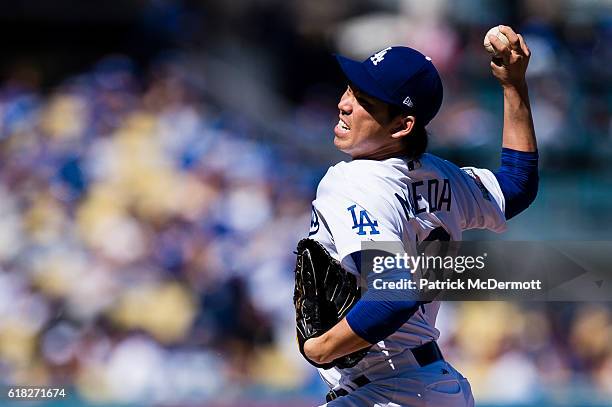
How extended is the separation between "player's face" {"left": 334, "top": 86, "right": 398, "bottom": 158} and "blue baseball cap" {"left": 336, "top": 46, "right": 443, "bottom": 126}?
1.6 inches

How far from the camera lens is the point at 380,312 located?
220 cm

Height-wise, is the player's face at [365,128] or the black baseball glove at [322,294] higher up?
the player's face at [365,128]

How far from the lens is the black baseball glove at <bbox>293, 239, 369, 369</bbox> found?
2.37 metres

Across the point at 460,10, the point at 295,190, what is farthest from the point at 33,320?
the point at 460,10

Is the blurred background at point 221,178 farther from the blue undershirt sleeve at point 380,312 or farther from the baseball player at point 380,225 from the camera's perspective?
the blue undershirt sleeve at point 380,312

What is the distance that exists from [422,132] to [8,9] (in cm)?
579

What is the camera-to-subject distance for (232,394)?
5695mm

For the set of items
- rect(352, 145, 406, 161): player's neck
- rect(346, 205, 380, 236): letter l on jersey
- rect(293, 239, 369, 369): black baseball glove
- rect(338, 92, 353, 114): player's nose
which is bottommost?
rect(293, 239, 369, 369): black baseball glove

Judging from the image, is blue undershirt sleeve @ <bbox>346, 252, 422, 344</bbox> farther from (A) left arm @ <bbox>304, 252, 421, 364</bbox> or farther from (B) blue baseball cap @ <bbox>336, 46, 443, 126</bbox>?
(B) blue baseball cap @ <bbox>336, 46, 443, 126</bbox>

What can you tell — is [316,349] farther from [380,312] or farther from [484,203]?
[484,203]

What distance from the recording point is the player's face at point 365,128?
8.09ft

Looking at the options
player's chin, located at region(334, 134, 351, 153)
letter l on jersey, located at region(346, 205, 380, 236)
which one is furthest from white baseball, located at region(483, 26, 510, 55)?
letter l on jersey, located at region(346, 205, 380, 236)

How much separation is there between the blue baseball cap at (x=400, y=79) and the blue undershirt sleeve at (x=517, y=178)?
38cm

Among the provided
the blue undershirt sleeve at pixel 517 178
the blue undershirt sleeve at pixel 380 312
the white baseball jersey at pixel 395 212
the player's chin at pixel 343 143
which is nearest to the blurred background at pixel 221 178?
the blue undershirt sleeve at pixel 517 178
